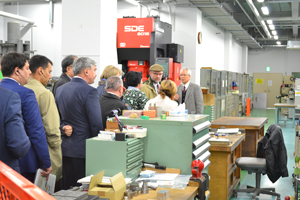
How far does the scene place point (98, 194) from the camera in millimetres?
2072

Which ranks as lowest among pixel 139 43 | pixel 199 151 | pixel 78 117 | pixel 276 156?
pixel 276 156

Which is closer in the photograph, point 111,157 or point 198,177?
point 111,157

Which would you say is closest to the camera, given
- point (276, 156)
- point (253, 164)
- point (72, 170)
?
point (72, 170)

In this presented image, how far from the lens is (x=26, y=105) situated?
2.35m

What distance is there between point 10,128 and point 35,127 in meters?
0.33

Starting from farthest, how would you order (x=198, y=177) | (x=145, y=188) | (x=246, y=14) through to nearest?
(x=246, y=14), (x=198, y=177), (x=145, y=188)

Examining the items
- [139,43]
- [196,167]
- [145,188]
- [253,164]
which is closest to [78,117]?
[145,188]

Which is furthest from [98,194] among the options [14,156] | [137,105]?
[137,105]

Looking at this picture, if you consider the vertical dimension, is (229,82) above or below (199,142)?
above

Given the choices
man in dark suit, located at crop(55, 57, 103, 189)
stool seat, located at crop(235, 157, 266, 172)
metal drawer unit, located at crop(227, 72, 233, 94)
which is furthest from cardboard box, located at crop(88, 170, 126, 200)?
metal drawer unit, located at crop(227, 72, 233, 94)

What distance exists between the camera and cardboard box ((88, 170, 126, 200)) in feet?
6.75

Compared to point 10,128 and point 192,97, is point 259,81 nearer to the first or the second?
point 192,97

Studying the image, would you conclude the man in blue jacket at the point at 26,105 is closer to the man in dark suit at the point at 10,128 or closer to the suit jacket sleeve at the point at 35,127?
the suit jacket sleeve at the point at 35,127

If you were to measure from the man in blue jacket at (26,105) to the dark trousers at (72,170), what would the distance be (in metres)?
0.46
